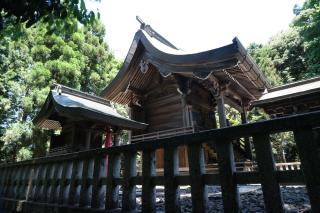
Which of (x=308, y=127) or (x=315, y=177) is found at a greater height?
(x=308, y=127)

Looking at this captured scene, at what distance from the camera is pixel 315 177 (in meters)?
1.29

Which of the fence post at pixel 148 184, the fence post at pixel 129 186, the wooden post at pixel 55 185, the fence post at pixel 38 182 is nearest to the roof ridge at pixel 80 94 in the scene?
the fence post at pixel 38 182

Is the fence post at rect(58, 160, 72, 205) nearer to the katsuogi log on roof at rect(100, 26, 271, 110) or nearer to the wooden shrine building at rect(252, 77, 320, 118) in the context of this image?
the katsuogi log on roof at rect(100, 26, 271, 110)

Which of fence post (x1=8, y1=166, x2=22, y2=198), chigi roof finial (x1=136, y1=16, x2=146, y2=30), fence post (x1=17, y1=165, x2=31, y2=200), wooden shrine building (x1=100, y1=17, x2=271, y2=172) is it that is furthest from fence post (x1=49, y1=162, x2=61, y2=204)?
chigi roof finial (x1=136, y1=16, x2=146, y2=30)

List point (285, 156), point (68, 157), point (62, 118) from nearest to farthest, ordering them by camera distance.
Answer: point (68, 157)
point (62, 118)
point (285, 156)

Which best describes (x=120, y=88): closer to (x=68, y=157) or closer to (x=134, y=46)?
(x=134, y=46)

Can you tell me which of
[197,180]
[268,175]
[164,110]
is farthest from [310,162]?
[164,110]

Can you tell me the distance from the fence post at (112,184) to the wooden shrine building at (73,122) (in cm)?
404

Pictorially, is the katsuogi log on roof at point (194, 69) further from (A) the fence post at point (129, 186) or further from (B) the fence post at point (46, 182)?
(B) the fence post at point (46, 182)

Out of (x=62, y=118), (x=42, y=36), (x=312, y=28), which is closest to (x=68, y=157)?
(x=62, y=118)

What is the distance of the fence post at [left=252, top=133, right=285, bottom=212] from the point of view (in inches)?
56.1

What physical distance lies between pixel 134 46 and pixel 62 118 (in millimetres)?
4670

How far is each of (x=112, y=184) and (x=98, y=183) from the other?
27 centimetres

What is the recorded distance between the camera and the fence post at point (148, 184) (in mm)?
2102
